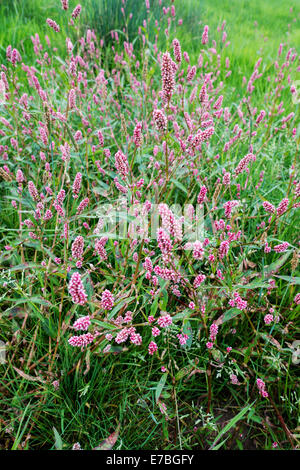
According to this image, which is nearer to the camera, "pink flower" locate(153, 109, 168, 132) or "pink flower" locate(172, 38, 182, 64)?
"pink flower" locate(153, 109, 168, 132)

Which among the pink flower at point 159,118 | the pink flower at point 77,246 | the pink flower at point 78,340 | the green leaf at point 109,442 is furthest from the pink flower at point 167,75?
the green leaf at point 109,442

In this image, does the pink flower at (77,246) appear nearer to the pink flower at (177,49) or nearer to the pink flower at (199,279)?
the pink flower at (199,279)

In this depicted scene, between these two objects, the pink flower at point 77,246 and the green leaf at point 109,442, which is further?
the green leaf at point 109,442

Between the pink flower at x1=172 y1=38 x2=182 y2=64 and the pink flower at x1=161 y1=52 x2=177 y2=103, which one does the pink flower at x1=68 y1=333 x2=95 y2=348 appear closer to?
the pink flower at x1=161 y1=52 x2=177 y2=103

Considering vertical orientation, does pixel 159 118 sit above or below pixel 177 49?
below

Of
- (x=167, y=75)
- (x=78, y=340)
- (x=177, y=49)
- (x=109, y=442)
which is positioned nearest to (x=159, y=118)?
(x=167, y=75)

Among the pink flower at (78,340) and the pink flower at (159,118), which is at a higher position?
the pink flower at (159,118)

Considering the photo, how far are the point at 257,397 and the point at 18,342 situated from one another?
96 centimetres

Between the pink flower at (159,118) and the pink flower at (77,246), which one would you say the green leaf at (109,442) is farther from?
the pink flower at (159,118)

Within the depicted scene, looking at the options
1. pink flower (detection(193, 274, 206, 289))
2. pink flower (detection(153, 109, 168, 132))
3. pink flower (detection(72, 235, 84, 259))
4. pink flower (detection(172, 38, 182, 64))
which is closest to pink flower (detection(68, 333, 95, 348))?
pink flower (detection(72, 235, 84, 259))

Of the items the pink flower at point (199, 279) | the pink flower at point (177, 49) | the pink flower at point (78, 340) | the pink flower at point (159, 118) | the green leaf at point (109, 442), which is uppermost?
the pink flower at point (177, 49)

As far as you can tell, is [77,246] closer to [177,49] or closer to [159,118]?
[159,118]

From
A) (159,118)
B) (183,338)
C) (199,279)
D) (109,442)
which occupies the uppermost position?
(159,118)

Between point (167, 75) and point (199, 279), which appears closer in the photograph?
point (167, 75)
